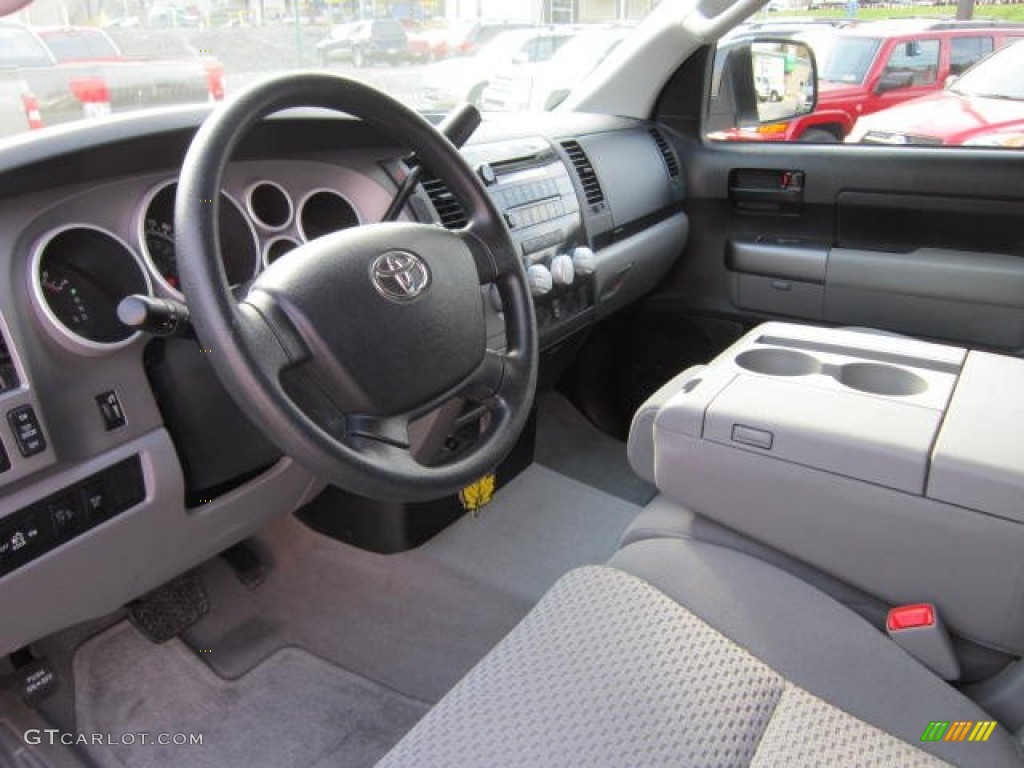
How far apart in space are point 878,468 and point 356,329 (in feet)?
2.17

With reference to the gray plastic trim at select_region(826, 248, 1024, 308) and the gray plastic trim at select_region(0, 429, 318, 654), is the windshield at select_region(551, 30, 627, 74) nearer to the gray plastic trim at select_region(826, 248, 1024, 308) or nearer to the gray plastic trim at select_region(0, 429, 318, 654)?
the gray plastic trim at select_region(826, 248, 1024, 308)

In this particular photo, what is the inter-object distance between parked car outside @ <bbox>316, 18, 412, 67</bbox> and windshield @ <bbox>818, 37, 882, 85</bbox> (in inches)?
51.7

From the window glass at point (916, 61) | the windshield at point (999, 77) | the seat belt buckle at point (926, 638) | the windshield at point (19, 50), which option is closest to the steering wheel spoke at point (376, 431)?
the seat belt buckle at point (926, 638)

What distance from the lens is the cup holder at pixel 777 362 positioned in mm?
1382

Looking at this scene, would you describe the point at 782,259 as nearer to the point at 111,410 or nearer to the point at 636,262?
the point at 636,262

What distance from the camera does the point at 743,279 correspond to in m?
2.49

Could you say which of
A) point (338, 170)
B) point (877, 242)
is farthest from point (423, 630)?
point (877, 242)

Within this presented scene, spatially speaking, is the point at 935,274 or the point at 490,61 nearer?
the point at 935,274

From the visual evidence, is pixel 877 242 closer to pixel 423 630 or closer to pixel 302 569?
pixel 423 630

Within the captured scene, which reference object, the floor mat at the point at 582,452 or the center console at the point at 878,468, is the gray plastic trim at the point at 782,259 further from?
the center console at the point at 878,468

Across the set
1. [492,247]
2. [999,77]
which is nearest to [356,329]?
[492,247]

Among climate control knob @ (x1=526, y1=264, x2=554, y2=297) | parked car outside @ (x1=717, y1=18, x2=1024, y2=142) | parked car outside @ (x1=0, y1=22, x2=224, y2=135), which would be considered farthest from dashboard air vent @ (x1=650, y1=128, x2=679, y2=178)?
parked car outside @ (x1=0, y1=22, x2=224, y2=135)

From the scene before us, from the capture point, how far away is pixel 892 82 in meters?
2.81

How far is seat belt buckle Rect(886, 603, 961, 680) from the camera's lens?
1.01m
